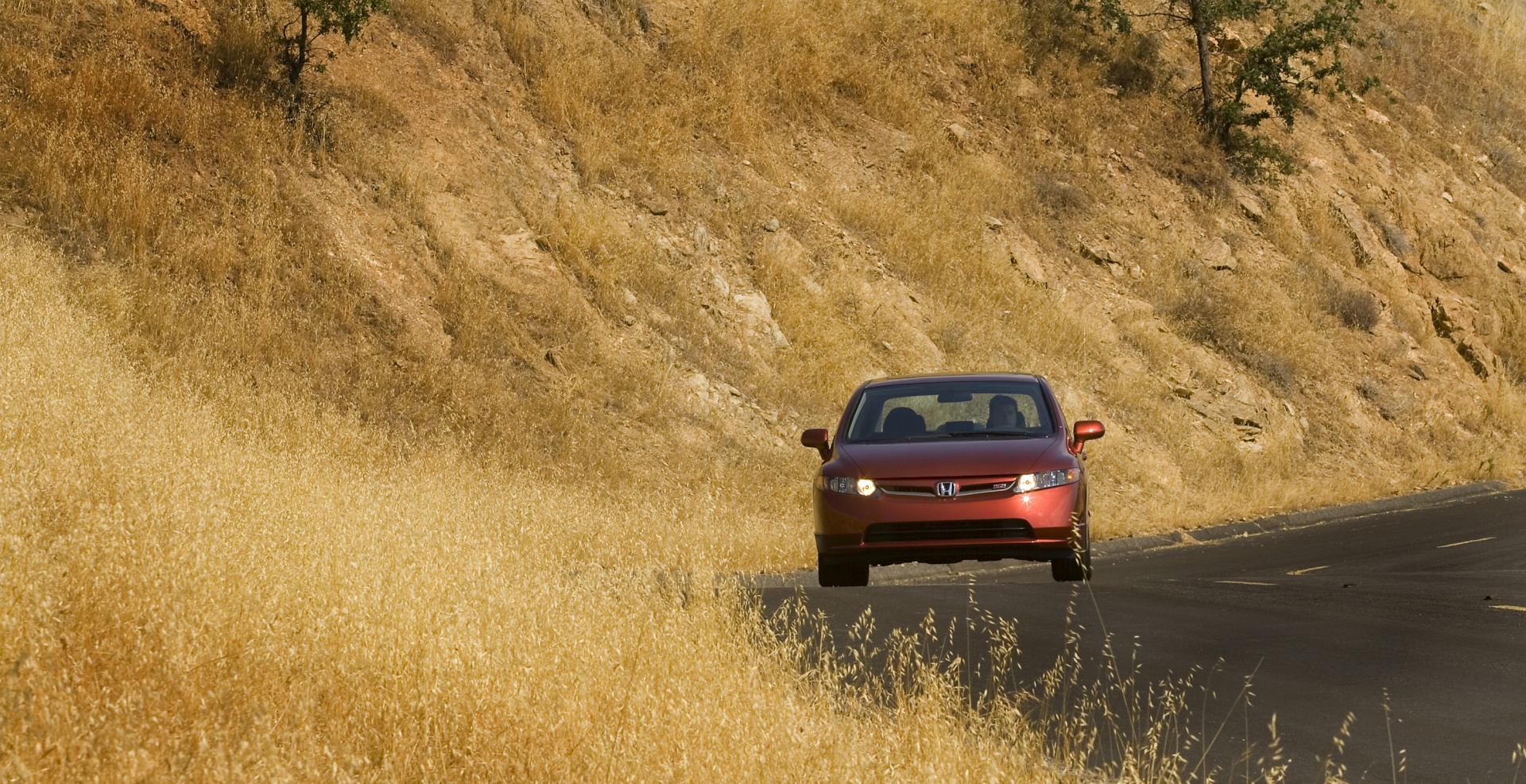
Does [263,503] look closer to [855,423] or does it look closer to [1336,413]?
[855,423]

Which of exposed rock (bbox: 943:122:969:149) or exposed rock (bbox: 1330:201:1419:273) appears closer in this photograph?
exposed rock (bbox: 943:122:969:149)

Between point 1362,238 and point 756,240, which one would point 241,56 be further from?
point 1362,238

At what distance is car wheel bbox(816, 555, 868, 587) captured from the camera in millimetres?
10914

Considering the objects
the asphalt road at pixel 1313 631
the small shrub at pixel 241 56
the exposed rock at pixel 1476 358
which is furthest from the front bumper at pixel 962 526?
the exposed rock at pixel 1476 358

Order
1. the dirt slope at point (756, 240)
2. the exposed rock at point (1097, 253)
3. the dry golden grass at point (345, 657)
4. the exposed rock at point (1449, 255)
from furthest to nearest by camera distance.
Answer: the exposed rock at point (1449, 255) → the exposed rock at point (1097, 253) → the dirt slope at point (756, 240) → the dry golden grass at point (345, 657)

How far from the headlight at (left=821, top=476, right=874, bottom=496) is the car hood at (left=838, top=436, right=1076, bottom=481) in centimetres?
6

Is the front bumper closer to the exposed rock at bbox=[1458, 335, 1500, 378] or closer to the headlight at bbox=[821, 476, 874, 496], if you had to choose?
the headlight at bbox=[821, 476, 874, 496]

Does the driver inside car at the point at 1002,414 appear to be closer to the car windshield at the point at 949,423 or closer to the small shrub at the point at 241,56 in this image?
the car windshield at the point at 949,423

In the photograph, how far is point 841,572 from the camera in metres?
11.3

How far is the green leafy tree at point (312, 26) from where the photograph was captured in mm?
20672

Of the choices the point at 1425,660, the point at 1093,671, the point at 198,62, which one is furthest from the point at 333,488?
the point at 198,62

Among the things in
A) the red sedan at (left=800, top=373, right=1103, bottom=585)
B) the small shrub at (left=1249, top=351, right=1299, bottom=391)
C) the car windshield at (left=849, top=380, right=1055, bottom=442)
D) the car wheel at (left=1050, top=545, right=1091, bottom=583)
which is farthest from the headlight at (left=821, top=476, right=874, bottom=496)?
the small shrub at (left=1249, top=351, right=1299, bottom=391)

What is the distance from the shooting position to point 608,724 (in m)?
6.23

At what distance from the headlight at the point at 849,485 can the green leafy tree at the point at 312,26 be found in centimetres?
1240
